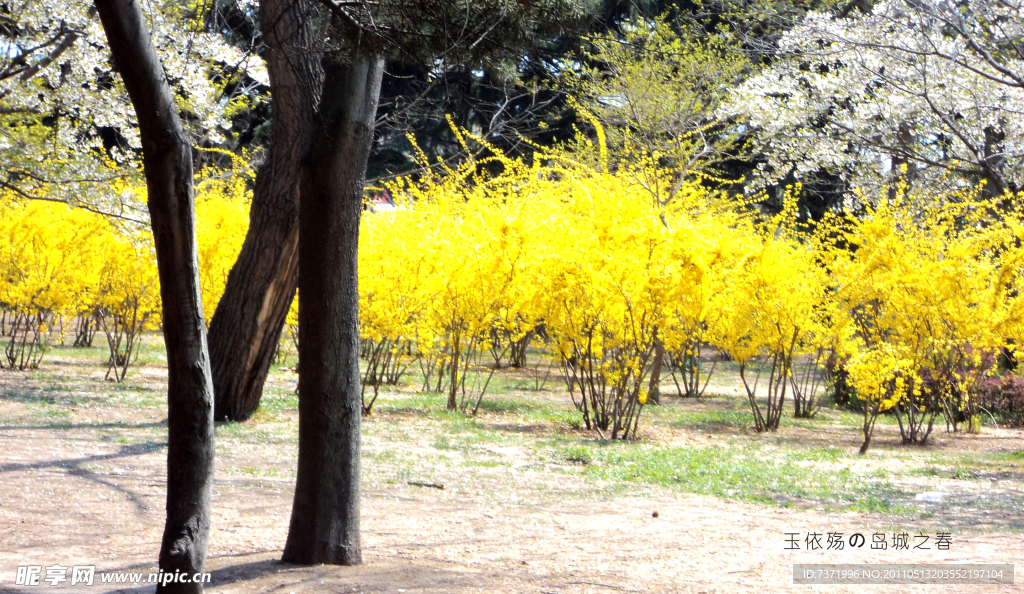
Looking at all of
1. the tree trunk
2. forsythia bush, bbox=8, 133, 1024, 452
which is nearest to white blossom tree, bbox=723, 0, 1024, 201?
forsythia bush, bbox=8, 133, 1024, 452

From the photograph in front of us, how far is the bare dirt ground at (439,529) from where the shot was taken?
3.48 metres

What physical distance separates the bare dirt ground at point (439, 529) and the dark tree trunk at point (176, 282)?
26.5 inches

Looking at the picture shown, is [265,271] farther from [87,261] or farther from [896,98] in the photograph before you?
[896,98]

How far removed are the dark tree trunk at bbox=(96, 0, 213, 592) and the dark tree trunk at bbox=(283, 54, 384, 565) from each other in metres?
0.77

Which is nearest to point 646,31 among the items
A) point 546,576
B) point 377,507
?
point 377,507

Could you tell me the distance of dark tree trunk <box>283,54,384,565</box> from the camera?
3.35 m

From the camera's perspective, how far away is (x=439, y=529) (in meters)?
4.49

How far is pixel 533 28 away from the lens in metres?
3.23

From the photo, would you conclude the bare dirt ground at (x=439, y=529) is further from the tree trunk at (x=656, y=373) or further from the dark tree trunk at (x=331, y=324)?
the tree trunk at (x=656, y=373)

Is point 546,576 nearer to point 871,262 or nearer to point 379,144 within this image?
point 871,262

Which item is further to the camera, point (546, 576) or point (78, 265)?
point (78, 265)

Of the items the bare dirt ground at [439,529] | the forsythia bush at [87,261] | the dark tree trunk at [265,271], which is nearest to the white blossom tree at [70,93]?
the dark tree trunk at [265,271]

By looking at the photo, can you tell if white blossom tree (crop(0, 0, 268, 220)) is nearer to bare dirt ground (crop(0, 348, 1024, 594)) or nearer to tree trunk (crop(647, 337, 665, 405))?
bare dirt ground (crop(0, 348, 1024, 594))

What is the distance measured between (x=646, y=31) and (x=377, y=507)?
38.8ft
